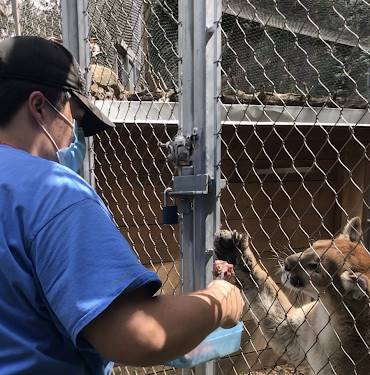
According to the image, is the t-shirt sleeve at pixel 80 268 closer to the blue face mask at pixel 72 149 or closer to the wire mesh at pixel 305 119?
the blue face mask at pixel 72 149

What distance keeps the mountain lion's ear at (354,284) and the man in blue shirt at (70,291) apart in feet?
5.78

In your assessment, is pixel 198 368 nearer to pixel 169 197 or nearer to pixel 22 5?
pixel 169 197

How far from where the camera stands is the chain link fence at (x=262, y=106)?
2.42 meters

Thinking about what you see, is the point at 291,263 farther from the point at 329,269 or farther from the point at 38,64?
the point at 38,64

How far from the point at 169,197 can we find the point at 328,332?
2.03 metres

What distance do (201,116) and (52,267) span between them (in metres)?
0.92

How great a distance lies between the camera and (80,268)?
1073 millimetres

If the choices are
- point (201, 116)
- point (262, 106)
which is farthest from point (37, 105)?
point (262, 106)

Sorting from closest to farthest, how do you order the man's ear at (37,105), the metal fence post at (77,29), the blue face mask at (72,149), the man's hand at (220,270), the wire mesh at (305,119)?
the man's ear at (37,105) → the blue face mask at (72,149) → the man's hand at (220,270) → the wire mesh at (305,119) → the metal fence post at (77,29)

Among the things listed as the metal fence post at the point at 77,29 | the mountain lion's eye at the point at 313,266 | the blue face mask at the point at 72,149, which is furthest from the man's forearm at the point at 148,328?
the mountain lion's eye at the point at 313,266

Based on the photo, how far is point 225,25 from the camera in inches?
114

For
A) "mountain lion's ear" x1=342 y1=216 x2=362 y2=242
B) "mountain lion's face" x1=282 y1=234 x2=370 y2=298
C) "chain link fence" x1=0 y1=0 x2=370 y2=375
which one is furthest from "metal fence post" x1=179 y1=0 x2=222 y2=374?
"mountain lion's ear" x1=342 y1=216 x2=362 y2=242

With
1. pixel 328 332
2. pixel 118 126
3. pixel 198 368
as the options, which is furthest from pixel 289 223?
pixel 198 368

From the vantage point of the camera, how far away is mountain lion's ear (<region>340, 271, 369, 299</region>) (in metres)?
2.88
